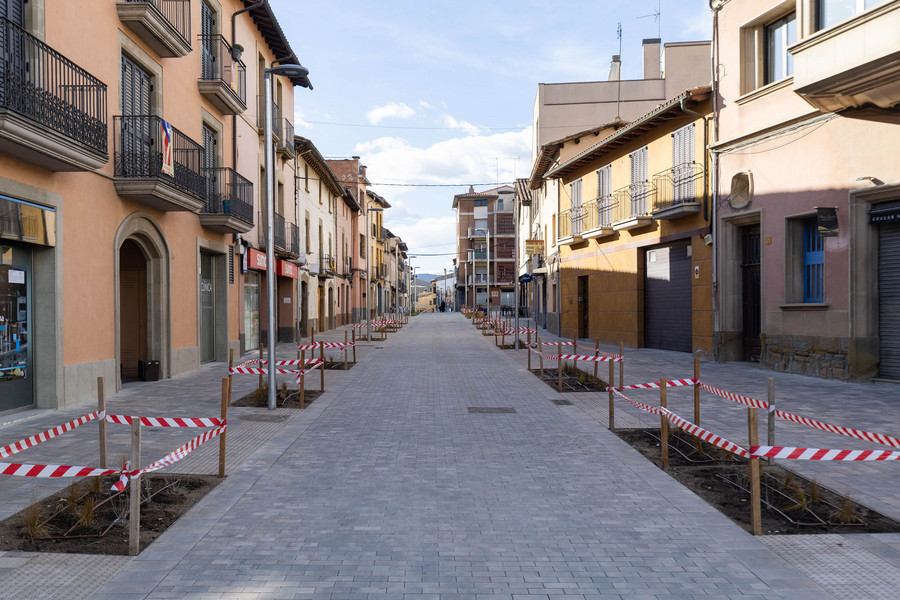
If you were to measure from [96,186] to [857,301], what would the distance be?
14134 mm

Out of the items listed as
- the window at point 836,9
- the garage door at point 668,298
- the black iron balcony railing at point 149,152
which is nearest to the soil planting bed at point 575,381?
the garage door at point 668,298

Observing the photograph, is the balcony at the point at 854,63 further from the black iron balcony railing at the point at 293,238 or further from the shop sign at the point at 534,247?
the black iron balcony railing at the point at 293,238

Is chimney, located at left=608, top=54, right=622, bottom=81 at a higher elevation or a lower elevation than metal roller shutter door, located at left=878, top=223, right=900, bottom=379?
higher

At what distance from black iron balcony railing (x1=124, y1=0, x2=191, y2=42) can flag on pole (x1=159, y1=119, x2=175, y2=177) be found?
2.46 meters

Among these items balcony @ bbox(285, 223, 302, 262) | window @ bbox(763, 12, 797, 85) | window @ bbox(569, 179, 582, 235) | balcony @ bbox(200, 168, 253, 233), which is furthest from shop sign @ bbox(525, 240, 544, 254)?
window @ bbox(763, 12, 797, 85)

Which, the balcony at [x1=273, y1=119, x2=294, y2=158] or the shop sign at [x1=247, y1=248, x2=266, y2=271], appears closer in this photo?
the shop sign at [x1=247, y1=248, x2=266, y2=271]

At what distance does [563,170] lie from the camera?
27.7 meters

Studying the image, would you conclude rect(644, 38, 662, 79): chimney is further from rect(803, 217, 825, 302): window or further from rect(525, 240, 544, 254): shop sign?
rect(803, 217, 825, 302): window

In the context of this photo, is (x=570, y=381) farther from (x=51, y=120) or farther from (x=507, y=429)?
(x=51, y=120)

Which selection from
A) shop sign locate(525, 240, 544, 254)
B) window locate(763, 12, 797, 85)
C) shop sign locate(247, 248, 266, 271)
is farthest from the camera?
shop sign locate(525, 240, 544, 254)

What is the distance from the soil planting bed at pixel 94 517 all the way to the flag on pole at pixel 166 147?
8104 millimetres

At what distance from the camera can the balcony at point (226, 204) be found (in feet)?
53.5

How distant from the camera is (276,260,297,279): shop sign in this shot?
24.2 m

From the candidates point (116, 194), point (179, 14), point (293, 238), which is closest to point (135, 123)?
point (116, 194)
